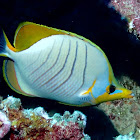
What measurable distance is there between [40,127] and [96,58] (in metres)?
0.80

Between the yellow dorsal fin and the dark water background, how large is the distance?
3.08 feet

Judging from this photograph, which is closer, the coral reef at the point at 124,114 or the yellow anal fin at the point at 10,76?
the yellow anal fin at the point at 10,76

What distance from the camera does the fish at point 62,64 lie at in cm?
171

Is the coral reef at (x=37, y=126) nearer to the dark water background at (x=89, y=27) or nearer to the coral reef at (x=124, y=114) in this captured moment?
the dark water background at (x=89, y=27)

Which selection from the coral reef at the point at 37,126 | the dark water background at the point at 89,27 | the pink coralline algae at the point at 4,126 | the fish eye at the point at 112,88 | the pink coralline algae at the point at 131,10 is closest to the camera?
the pink coralline algae at the point at 4,126

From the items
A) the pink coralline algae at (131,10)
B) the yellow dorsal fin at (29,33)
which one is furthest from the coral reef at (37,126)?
the pink coralline algae at (131,10)

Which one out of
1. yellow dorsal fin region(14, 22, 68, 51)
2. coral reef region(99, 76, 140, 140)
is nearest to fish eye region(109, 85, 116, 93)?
yellow dorsal fin region(14, 22, 68, 51)

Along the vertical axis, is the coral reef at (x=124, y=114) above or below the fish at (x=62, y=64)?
below

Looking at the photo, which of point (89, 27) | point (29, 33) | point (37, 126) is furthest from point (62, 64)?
point (89, 27)

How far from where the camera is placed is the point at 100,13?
9.86 feet

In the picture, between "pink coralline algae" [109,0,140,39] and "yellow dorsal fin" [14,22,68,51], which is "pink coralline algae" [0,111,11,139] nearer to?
"yellow dorsal fin" [14,22,68,51]

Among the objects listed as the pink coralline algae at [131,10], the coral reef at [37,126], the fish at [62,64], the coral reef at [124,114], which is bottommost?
the coral reef at [124,114]

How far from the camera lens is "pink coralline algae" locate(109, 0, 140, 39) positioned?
2484 millimetres

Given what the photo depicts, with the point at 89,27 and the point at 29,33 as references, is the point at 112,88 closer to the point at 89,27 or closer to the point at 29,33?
the point at 29,33
